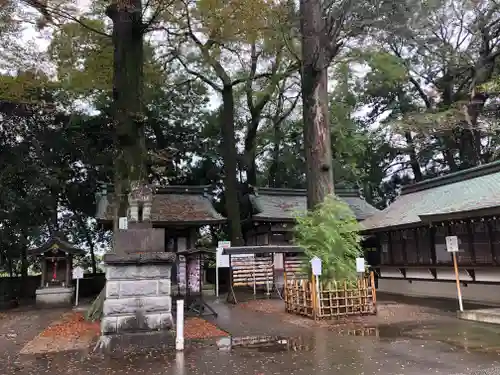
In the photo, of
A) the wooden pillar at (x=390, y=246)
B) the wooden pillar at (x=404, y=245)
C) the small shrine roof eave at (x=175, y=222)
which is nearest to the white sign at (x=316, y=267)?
the wooden pillar at (x=404, y=245)

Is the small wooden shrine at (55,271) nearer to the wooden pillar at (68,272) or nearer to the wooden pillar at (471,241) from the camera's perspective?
the wooden pillar at (68,272)

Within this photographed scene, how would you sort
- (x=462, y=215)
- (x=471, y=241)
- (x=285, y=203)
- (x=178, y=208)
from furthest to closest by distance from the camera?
(x=285, y=203) < (x=178, y=208) < (x=471, y=241) < (x=462, y=215)

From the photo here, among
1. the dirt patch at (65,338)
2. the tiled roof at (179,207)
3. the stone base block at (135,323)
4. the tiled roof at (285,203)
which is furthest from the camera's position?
the tiled roof at (285,203)

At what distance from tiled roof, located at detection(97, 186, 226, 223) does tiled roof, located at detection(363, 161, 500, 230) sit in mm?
7634

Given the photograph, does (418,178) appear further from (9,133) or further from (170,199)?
(9,133)

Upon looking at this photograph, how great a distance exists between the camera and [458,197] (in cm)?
1439

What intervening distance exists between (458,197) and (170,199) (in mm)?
13333

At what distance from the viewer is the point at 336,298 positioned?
10375 millimetres

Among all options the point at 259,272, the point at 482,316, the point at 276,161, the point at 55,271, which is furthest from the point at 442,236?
the point at 55,271

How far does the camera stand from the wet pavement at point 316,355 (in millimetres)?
5766

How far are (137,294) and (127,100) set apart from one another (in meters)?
5.95

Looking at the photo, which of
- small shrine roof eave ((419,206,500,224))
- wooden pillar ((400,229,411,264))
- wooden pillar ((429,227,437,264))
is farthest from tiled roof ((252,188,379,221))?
small shrine roof eave ((419,206,500,224))

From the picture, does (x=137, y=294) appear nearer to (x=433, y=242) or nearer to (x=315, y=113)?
(x=315, y=113)

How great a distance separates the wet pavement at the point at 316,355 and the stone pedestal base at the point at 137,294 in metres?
0.67
